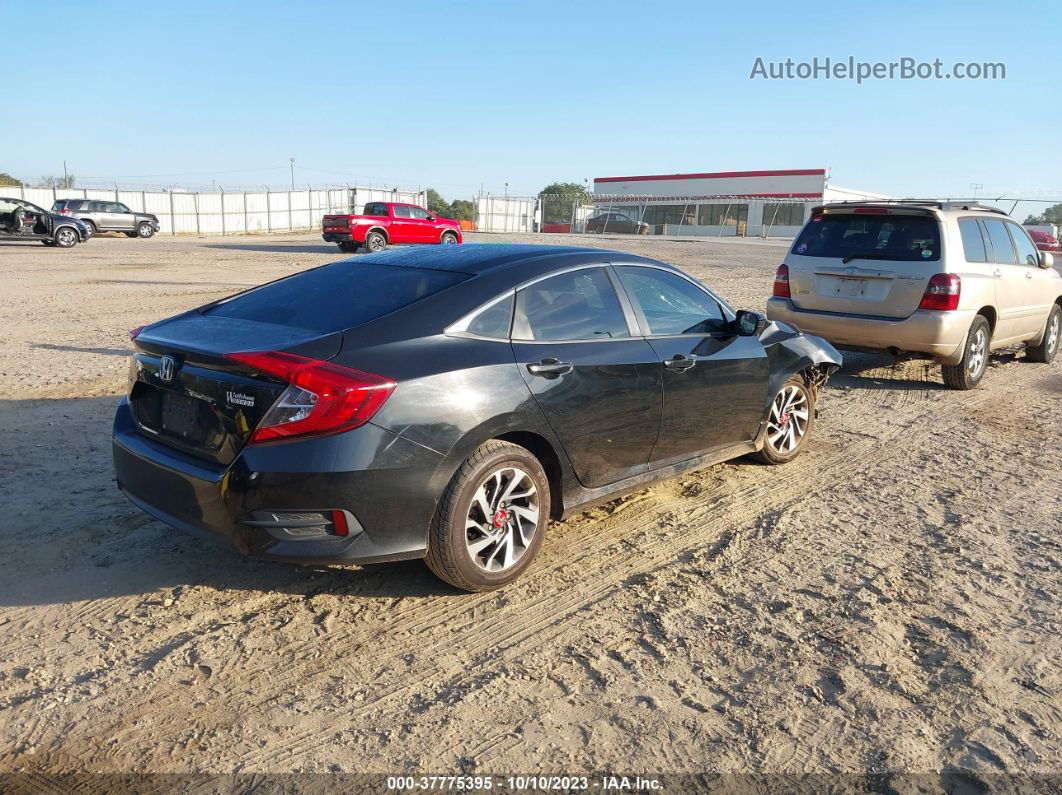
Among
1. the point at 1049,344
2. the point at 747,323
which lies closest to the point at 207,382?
the point at 747,323

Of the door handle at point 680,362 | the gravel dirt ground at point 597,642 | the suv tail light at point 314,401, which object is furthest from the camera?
the door handle at point 680,362

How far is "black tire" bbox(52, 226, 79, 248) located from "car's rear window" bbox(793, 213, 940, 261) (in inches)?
985

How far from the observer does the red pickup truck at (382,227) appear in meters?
26.8

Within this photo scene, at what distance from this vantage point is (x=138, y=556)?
13.9 feet

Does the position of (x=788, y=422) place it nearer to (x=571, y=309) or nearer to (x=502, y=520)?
(x=571, y=309)

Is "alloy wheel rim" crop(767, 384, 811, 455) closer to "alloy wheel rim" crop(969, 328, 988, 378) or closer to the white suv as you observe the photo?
the white suv

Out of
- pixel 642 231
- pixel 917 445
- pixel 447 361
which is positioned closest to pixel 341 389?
pixel 447 361

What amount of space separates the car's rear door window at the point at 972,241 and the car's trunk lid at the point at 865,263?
1.43ft

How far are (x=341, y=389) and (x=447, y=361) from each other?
0.53 metres

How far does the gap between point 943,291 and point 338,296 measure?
20.3ft

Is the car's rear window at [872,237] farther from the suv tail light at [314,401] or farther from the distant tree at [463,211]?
the distant tree at [463,211]

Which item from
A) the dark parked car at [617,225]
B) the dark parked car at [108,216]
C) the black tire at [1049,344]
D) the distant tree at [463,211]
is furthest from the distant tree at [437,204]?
the black tire at [1049,344]

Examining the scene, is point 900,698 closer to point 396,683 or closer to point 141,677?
point 396,683

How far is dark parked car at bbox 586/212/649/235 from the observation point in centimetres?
5641
